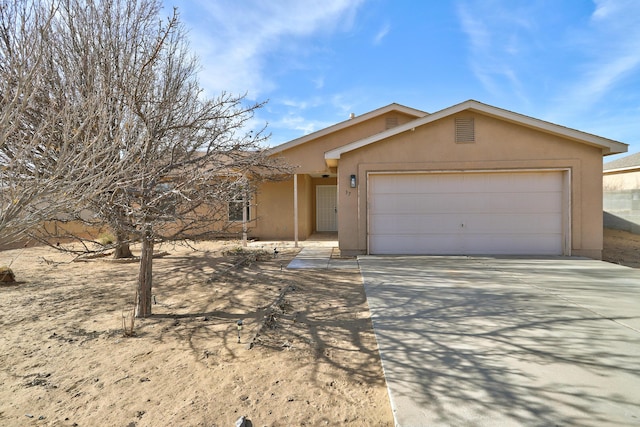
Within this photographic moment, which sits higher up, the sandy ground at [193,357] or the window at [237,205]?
the window at [237,205]

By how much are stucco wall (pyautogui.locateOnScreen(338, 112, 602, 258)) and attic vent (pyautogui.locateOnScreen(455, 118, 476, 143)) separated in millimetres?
121

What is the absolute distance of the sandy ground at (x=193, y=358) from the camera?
2.71 meters

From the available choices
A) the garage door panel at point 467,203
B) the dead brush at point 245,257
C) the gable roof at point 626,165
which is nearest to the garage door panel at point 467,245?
the garage door panel at point 467,203

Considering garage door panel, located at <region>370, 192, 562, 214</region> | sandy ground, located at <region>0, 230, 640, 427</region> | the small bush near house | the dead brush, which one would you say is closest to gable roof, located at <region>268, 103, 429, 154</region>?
the dead brush

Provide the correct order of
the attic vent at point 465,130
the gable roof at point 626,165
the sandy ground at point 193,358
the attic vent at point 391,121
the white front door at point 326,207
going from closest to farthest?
the sandy ground at point 193,358
the attic vent at point 465,130
the attic vent at point 391,121
the gable roof at point 626,165
the white front door at point 326,207

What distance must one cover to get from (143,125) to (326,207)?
13014 millimetres

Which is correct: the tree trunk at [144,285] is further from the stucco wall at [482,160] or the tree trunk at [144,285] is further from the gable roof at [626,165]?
the gable roof at [626,165]

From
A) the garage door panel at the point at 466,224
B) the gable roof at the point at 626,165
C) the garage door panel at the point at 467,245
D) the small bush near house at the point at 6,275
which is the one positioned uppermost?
the gable roof at the point at 626,165

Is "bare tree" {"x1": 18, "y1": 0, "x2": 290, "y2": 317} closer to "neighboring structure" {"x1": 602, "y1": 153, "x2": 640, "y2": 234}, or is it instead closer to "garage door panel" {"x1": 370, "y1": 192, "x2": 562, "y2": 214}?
"garage door panel" {"x1": 370, "y1": 192, "x2": 562, "y2": 214}

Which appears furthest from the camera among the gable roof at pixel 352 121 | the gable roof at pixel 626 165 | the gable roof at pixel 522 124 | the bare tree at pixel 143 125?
the gable roof at pixel 626 165

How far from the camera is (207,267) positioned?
28.3 feet

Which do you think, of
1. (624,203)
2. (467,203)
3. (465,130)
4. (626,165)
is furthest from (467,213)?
(626,165)

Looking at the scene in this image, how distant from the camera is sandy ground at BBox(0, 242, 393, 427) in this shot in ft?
8.91

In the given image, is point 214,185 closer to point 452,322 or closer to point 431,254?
point 452,322
